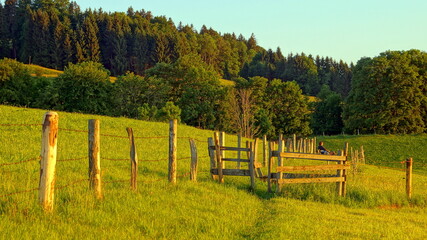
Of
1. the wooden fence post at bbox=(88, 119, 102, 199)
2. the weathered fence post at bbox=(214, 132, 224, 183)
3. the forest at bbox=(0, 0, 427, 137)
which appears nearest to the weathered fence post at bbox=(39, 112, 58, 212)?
the wooden fence post at bbox=(88, 119, 102, 199)

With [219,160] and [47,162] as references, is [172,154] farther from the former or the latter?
[47,162]

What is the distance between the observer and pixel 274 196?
13477mm

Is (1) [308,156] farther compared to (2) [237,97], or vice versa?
(2) [237,97]

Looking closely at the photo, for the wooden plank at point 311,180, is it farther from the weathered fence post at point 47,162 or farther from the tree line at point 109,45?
the tree line at point 109,45

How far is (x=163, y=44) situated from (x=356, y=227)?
148 m

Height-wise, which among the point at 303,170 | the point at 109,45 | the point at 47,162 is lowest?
the point at 303,170

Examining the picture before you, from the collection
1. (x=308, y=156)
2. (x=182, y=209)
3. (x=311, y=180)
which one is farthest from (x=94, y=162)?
(x=308, y=156)

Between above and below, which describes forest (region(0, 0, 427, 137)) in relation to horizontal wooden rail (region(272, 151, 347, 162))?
above

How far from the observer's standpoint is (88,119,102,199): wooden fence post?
29.1 feet

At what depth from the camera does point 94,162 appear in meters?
9.02

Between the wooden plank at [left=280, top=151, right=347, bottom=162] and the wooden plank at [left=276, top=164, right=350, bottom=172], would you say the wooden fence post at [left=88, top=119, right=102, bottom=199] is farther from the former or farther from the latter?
the wooden plank at [left=280, top=151, right=347, bottom=162]

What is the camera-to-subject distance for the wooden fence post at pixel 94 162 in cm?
888

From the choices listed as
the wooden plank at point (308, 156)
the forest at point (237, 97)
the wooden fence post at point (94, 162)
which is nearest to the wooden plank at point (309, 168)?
the wooden plank at point (308, 156)

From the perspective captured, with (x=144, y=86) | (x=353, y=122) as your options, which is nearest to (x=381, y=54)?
(x=353, y=122)
